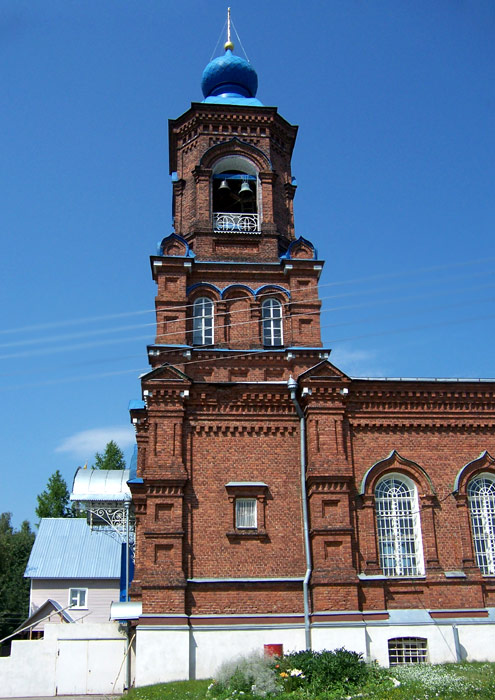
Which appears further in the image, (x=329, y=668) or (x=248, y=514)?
(x=248, y=514)

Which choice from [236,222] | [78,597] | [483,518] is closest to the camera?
[483,518]

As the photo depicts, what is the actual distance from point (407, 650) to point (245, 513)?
4.59m

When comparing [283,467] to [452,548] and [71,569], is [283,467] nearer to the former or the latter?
[452,548]

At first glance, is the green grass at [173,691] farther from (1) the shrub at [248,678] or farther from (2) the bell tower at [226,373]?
(2) the bell tower at [226,373]

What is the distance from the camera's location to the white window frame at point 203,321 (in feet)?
62.5

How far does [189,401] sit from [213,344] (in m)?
1.94

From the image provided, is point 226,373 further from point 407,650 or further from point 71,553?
point 71,553

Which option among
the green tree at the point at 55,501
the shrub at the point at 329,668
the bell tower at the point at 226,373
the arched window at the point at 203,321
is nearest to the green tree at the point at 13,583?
the green tree at the point at 55,501

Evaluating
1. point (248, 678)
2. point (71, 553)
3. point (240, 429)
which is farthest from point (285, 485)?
point (71, 553)

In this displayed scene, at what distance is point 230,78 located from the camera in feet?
75.9

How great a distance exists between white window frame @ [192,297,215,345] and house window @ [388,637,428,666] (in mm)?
8347

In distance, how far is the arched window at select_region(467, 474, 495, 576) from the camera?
1725 centimetres

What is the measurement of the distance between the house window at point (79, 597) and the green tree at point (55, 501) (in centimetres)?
1666

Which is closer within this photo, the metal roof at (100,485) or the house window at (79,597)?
the metal roof at (100,485)
